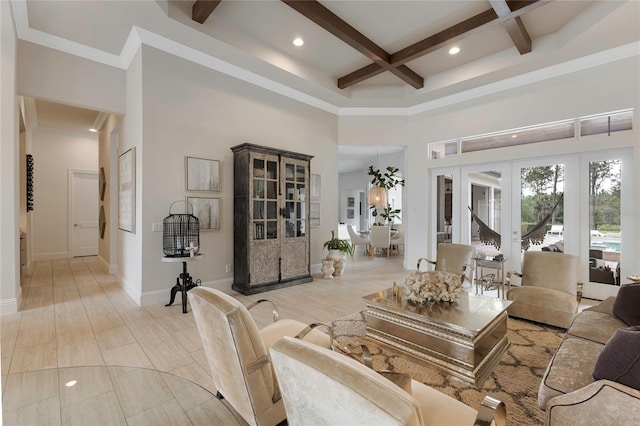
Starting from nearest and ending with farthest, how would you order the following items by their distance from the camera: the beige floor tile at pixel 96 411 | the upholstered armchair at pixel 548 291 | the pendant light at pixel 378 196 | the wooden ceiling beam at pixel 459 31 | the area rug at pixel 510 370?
the beige floor tile at pixel 96 411 < the area rug at pixel 510 370 < the upholstered armchair at pixel 548 291 < the wooden ceiling beam at pixel 459 31 < the pendant light at pixel 378 196

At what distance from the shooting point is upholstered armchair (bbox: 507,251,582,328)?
3264 millimetres

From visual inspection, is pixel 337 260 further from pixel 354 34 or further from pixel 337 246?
pixel 354 34

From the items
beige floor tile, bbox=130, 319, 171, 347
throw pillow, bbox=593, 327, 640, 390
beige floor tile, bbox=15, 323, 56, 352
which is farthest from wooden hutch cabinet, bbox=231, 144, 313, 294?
throw pillow, bbox=593, 327, 640, 390

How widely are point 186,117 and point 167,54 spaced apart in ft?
2.91

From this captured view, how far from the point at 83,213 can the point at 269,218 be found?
636cm

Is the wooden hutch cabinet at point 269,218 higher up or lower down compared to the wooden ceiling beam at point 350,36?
lower down

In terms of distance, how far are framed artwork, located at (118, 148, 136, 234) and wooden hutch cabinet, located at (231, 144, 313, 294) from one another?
1440mm

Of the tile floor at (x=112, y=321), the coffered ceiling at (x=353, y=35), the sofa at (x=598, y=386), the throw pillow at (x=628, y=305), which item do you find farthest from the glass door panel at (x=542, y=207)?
the sofa at (x=598, y=386)

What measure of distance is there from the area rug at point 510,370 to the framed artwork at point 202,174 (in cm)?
285

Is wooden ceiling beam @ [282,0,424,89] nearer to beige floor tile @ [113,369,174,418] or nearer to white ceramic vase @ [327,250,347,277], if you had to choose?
white ceramic vase @ [327,250,347,277]

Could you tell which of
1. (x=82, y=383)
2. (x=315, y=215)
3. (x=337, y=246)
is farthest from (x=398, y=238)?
(x=82, y=383)

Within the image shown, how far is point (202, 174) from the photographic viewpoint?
457 centimetres

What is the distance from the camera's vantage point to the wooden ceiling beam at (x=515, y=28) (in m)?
3.56

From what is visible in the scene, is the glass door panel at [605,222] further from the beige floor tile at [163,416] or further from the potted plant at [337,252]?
the beige floor tile at [163,416]
